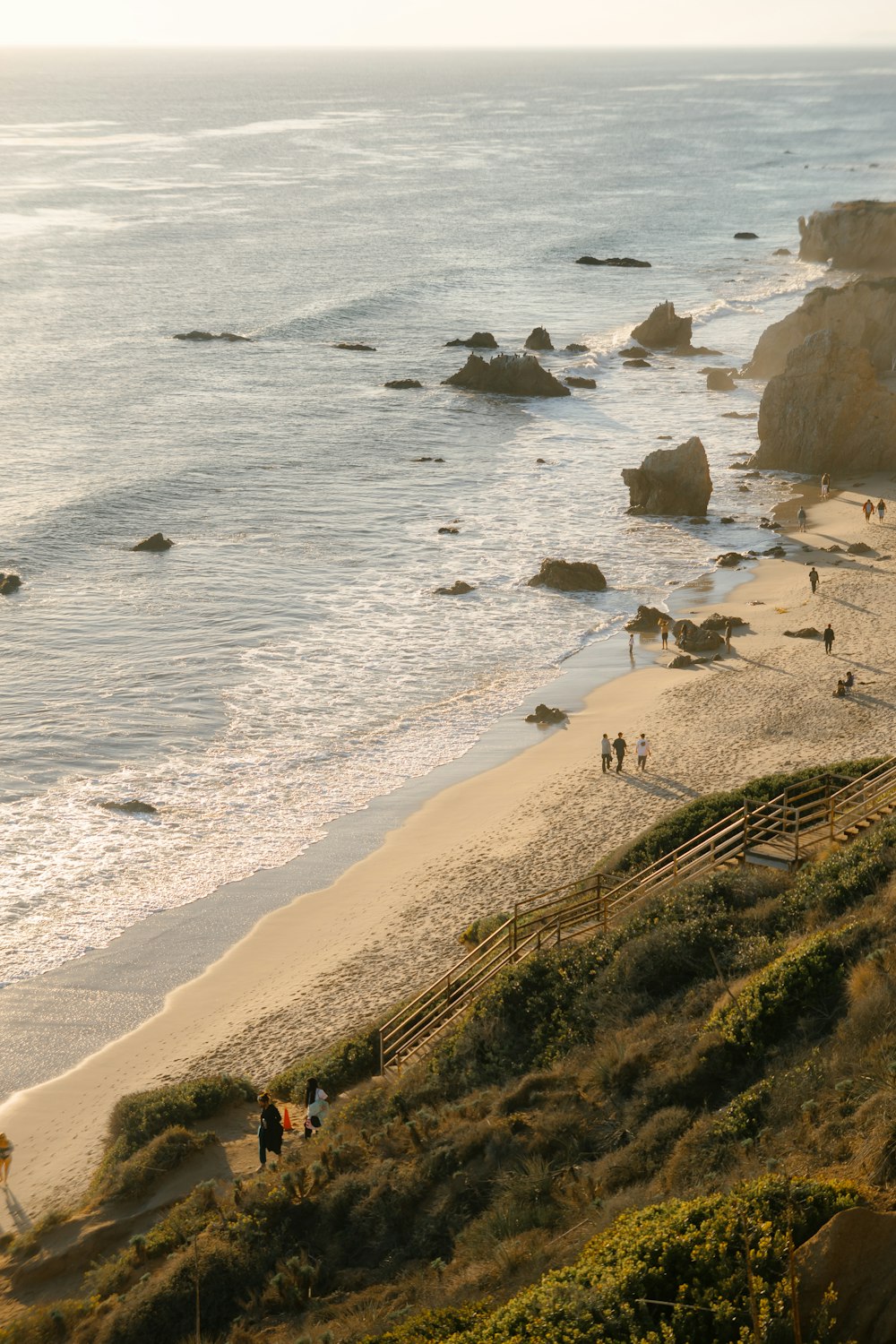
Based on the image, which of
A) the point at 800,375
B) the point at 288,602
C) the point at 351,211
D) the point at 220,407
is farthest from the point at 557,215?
the point at 288,602

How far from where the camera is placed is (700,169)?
16175 centimetres

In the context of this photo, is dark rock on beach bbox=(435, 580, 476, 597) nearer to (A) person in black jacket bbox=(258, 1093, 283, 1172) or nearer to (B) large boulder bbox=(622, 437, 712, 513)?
(B) large boulder bbox=(622, 437, 712, 513)

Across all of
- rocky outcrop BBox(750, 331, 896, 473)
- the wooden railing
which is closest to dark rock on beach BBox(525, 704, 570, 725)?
the wooden railing

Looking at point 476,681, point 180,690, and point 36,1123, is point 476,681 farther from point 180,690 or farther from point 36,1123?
point 36,1123

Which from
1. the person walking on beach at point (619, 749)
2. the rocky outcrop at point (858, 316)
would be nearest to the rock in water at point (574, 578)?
the person walking on beach at point (619, 749)

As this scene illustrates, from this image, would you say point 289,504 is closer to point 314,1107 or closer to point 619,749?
point 619,749

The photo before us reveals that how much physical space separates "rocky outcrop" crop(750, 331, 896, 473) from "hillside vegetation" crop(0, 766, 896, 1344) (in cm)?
3548

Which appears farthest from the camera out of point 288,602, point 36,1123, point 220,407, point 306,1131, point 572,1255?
point 220,407

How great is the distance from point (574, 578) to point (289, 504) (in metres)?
14.0

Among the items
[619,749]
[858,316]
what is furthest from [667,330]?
[619,749]

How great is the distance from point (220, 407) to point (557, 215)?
73473 millimetres

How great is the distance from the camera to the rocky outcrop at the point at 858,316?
58.6 metres

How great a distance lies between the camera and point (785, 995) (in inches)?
523

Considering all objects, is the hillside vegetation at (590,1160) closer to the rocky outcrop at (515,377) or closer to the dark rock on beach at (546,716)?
the dark rock on beach at (546,716)
